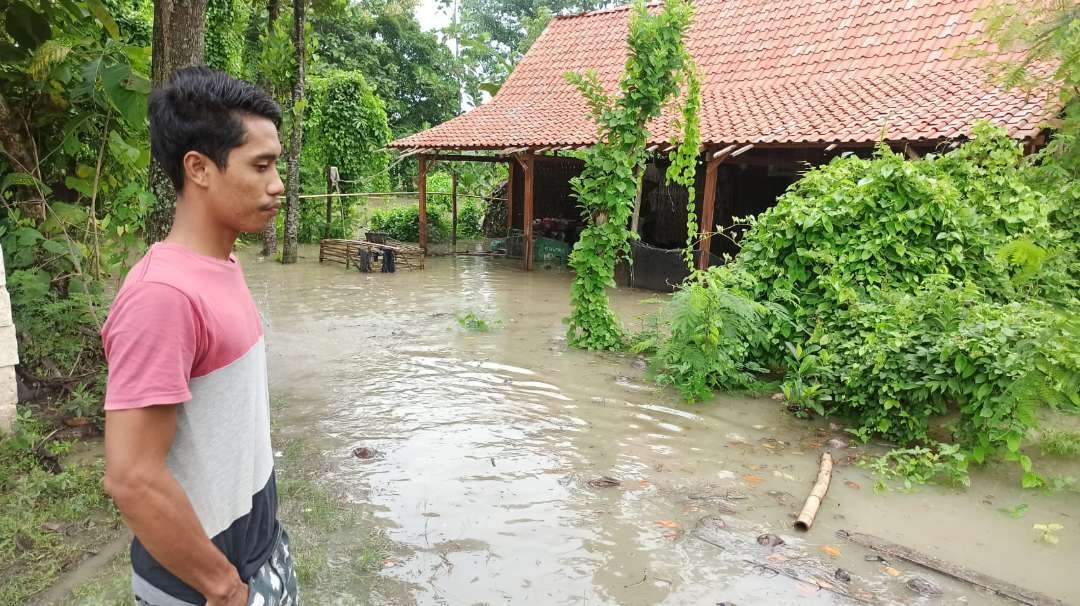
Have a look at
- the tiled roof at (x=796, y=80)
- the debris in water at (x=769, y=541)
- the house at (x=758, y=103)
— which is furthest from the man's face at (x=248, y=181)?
the tiled roof at (x=796, y=80)

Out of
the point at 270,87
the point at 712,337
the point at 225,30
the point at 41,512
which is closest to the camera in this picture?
the point at 41,512

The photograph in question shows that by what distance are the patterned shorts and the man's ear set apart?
843 millimetres

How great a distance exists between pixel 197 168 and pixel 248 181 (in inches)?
4.0

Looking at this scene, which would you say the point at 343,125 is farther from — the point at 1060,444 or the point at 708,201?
the point at 1060,444

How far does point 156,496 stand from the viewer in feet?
4.17

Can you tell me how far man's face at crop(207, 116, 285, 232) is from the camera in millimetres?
1479

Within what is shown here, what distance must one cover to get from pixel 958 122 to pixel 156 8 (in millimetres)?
9550

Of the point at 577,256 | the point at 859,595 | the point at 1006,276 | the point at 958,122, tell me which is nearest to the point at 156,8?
the point at 577,256

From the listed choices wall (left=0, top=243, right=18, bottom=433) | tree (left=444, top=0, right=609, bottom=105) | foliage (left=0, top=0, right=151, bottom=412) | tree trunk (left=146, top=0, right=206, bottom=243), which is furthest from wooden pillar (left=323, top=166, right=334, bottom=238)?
tree (left=444, top=0, right=609, bottom=105)

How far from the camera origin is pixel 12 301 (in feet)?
15.8

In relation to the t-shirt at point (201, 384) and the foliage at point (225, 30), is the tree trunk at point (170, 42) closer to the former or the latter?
the t-shirt at point (201, 384)

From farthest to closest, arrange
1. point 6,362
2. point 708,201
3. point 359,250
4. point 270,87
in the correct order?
1. point 270,87
2. point 359,250
3. point 708,201
4. point 6,362

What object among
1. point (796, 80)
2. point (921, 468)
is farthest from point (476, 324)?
point (796, 80)

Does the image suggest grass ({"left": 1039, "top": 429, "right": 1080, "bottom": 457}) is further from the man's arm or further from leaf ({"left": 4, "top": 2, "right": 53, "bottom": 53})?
leaf ({"left": 4, "top": 2, "right": 53, "bottom": 53})
